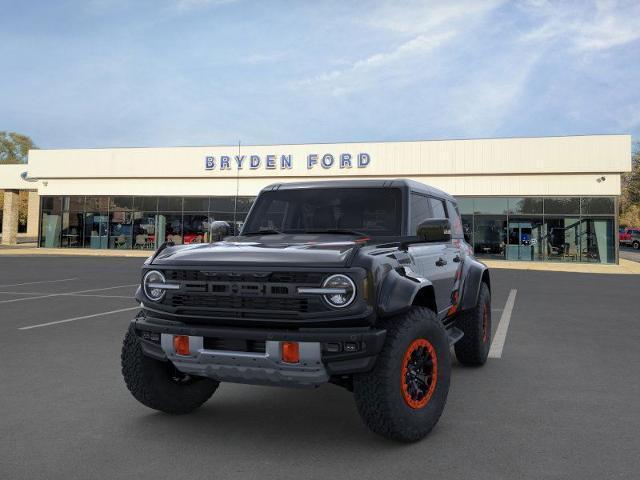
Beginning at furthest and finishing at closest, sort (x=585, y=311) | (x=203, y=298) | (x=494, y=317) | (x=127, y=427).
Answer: (x=585, y=311) → (x=494, y=317) → (x=127, y=427) → (x=203, y=298)

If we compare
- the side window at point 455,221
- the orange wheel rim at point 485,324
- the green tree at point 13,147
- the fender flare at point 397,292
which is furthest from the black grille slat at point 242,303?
the green tree at point 13,147

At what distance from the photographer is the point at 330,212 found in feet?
16.4

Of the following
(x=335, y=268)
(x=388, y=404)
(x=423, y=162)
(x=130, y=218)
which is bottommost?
(x=388, y=404)

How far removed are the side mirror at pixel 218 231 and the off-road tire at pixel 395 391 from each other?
1918 millimetres

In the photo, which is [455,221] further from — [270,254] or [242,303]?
[242,303]

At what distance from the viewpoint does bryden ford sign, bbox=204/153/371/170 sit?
33500 mm

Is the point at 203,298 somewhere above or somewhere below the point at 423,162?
below

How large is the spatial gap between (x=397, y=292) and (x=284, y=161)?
3138 cm

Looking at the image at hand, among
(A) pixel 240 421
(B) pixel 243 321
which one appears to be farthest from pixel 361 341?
(A) pixel 240 421

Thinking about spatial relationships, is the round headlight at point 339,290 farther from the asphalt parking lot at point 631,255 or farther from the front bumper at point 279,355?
the asphalt parking lot at point 631,255

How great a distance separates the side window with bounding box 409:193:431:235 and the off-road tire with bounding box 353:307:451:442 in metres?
1.13

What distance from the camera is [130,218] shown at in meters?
37.6

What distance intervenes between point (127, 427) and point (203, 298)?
1.21 meters

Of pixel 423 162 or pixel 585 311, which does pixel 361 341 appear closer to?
pixel 585 311
